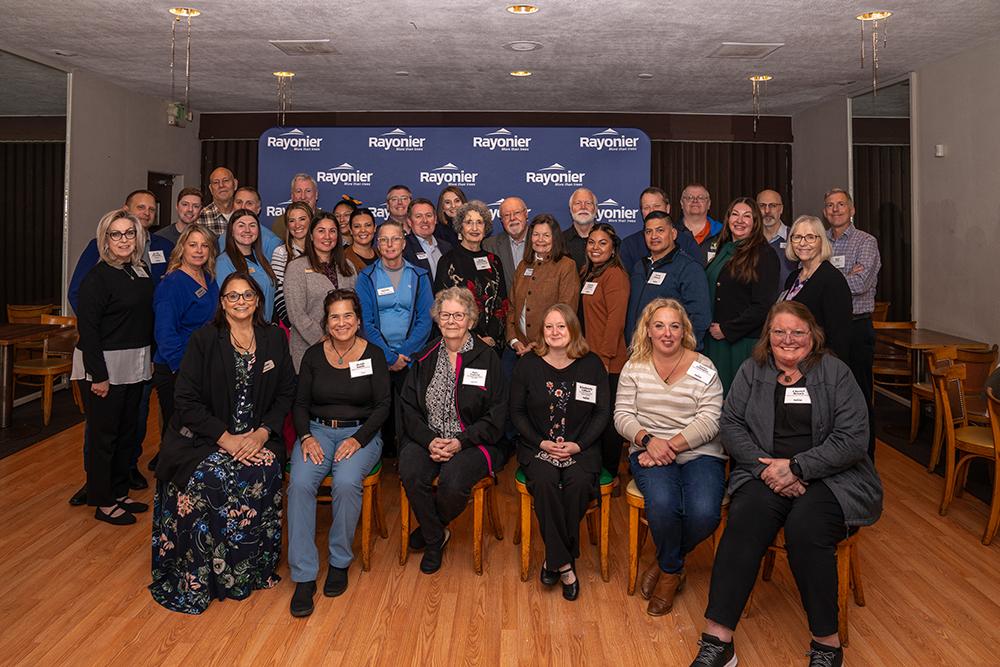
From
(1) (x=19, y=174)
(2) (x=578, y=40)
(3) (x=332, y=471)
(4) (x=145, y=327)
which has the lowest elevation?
(3) (x=332, y=471)

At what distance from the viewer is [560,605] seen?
2773mm

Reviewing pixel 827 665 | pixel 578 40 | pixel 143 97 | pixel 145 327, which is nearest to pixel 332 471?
pixel 145 327

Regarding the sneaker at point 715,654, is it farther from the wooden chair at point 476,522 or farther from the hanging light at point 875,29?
the hanging light at point 875,29

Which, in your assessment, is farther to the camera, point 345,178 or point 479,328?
point 345,178

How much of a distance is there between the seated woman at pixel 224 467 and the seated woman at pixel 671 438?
155 centimetres

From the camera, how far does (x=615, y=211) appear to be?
6.08 metres

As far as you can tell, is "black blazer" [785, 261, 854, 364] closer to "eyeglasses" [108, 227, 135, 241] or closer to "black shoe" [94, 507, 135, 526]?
"eyeglasses" [108, 227, 135, 241]

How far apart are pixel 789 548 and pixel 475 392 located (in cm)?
144

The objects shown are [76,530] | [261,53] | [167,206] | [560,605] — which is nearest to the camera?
[560,605]

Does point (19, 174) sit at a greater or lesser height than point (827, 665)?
greater

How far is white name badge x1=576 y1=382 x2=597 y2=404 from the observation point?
3018mm

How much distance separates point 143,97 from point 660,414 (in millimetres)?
7055

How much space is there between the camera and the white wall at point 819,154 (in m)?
7.09

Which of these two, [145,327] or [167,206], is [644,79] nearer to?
[145,327]
